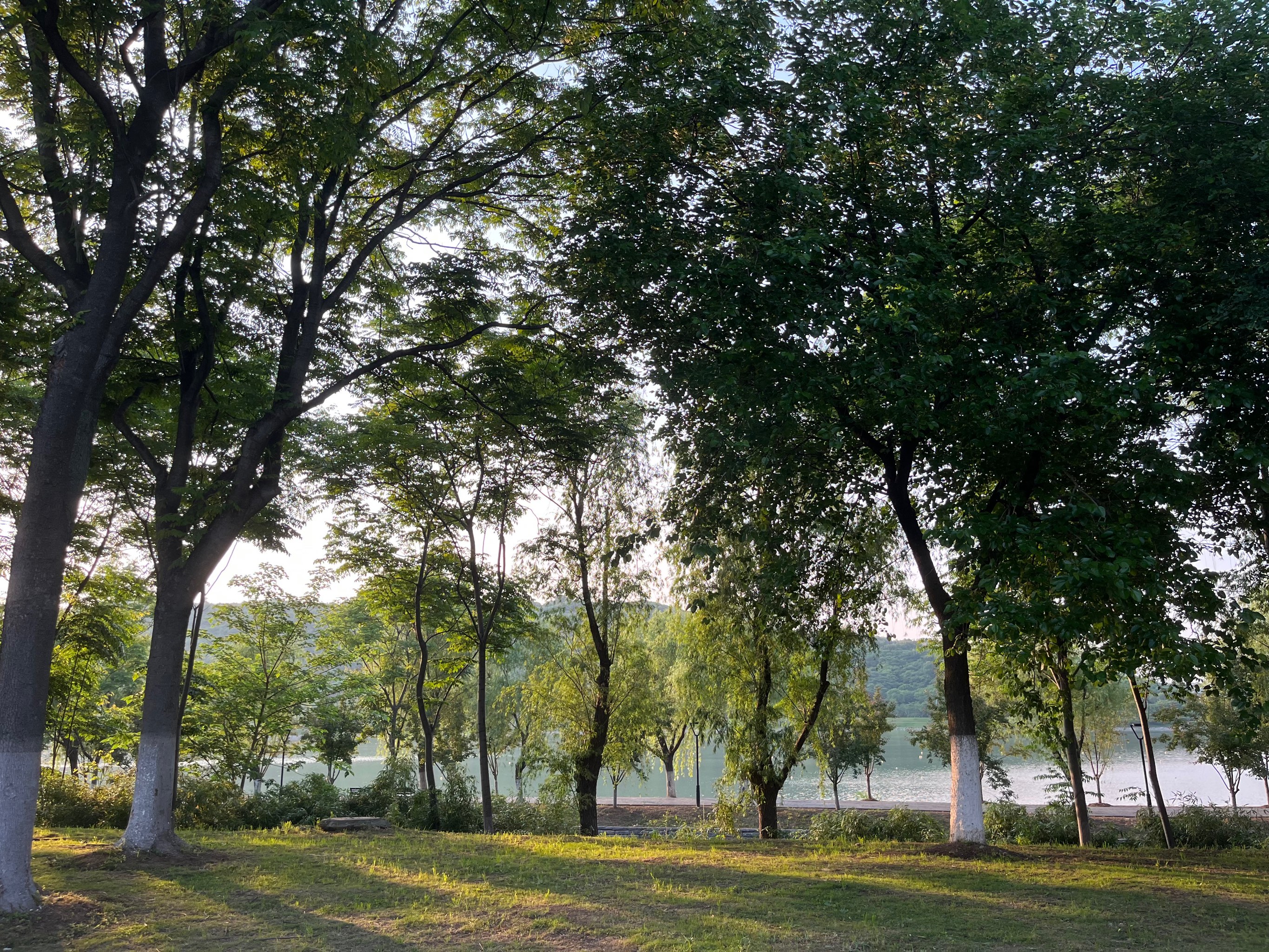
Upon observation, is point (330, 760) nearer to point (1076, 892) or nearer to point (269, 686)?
point (269, 686)

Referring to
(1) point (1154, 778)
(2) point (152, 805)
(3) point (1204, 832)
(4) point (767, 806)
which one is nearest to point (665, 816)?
(4) point (767, 806)

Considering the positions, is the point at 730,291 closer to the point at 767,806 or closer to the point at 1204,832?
the point at 767,806

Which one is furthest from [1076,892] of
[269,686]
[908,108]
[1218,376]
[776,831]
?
[269,686]

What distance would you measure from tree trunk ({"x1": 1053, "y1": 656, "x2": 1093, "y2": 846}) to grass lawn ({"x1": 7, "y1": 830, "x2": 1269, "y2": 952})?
495 cm

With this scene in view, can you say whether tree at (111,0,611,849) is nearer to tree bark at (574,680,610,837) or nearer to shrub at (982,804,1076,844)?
tree bark at (574,680,610,837)

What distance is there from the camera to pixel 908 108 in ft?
36.0

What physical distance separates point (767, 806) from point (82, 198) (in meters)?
18.5

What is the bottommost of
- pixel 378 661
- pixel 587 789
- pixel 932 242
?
pixel 587 789

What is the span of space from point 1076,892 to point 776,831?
1234 centimetres

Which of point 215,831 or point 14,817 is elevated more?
point 14,817

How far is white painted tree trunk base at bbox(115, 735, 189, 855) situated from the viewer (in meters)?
10.3

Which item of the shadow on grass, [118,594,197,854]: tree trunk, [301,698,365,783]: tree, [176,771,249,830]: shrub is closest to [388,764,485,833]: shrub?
[176,771,249,830]: shrub

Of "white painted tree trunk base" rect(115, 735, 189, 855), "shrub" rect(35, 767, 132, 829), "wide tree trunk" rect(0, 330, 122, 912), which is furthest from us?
"shrub" rect(35, 767, 132, 829)

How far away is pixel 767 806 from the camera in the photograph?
20406 millimetres
